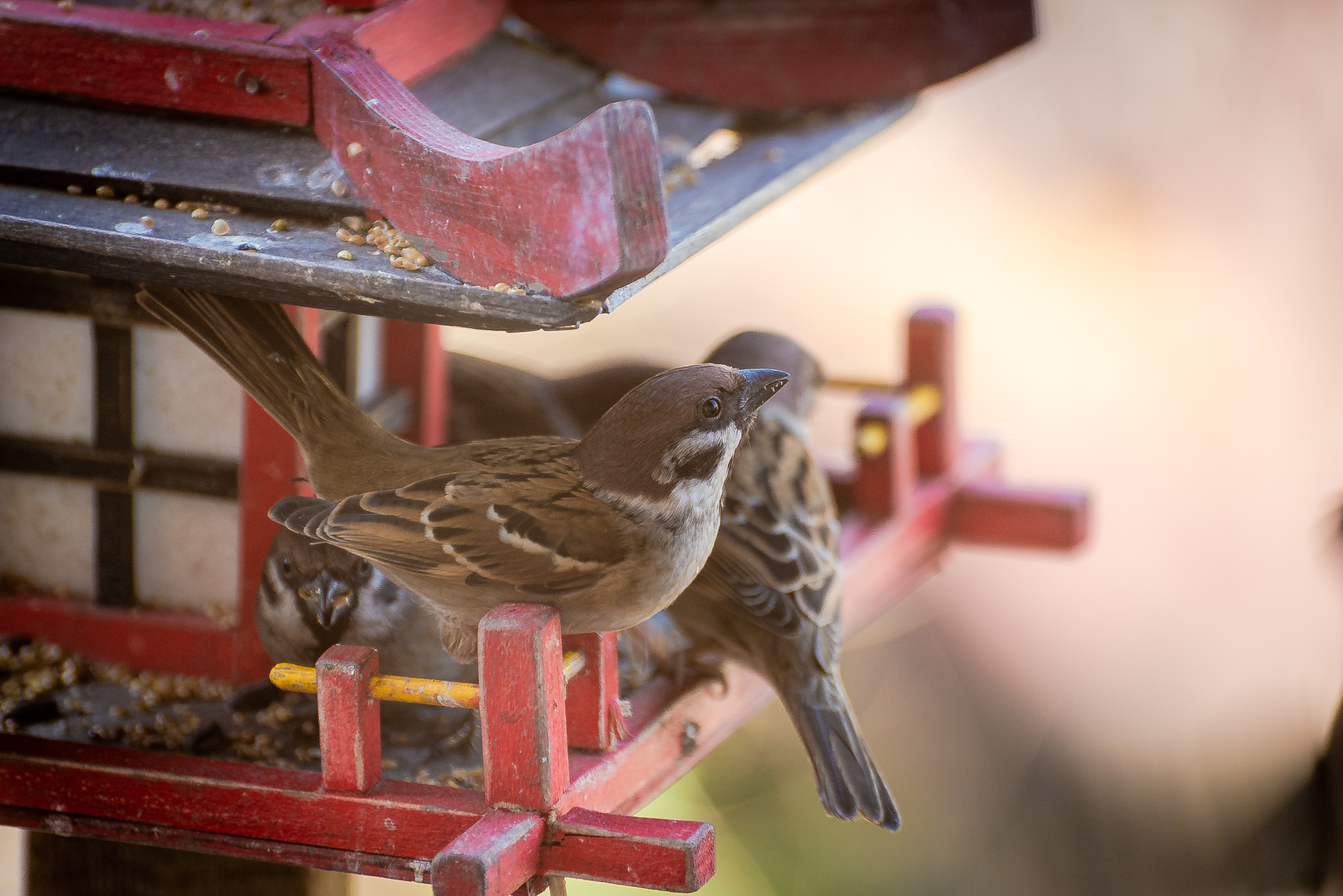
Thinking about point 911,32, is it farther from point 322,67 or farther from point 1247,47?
point 1247,47

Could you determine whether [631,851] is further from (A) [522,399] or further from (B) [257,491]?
(A) [522,399]

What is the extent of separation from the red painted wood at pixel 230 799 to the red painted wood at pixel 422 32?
998 mm

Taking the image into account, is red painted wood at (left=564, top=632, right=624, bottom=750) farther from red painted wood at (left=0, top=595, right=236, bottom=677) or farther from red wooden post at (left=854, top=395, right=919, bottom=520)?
red wooden post at (left=854, top=395, right=919, bottom=520)

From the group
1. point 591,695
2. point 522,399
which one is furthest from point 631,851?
point 522,399

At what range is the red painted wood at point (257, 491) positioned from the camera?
2.43 metres

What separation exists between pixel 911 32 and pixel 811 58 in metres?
0.21

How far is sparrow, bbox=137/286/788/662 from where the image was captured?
6.85 feet

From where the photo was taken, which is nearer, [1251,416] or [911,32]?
[911,32]

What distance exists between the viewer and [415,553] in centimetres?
210

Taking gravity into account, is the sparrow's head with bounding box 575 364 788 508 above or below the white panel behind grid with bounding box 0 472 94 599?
above

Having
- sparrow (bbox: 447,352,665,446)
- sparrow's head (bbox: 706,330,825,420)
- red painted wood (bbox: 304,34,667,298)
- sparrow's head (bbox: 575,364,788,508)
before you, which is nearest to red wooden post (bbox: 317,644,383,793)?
sparrow's head (bbox: 575,364,788,508)

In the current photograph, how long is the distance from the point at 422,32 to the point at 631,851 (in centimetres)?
127

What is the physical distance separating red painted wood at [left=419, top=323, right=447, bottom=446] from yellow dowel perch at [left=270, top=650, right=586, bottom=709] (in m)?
1.04

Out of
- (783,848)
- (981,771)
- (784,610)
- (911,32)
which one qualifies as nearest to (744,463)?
(784,610)
